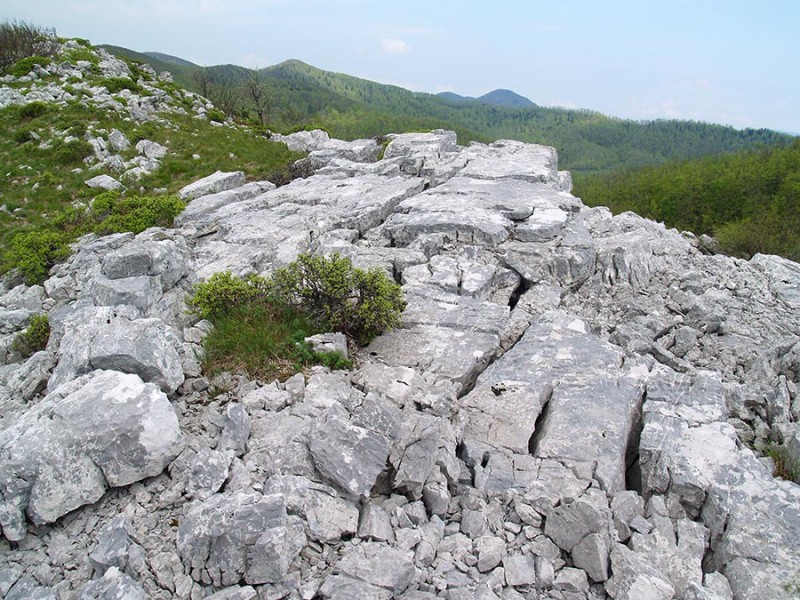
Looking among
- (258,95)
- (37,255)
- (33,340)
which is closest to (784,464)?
(33,340)

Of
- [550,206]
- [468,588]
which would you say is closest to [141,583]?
[468,588]

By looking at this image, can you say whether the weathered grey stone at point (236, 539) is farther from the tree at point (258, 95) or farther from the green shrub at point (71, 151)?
the tree at point (258, 95)

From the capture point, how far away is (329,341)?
7953mm

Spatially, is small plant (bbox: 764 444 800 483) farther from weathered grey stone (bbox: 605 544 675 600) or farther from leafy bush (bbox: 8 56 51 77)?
leafy bush (bbox: 8 56 51 77)

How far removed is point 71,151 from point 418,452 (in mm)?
24881

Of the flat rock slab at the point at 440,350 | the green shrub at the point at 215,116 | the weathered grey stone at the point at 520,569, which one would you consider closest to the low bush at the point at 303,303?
the flat rock slab at the point at 440,350

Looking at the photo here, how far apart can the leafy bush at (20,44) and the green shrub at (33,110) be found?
11.4 metres

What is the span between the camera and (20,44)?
37969 mm

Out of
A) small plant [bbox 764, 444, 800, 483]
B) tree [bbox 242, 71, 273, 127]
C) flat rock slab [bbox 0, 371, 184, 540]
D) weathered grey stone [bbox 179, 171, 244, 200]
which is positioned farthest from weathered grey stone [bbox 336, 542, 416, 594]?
tree [bbox 242, 71, 273, 127]

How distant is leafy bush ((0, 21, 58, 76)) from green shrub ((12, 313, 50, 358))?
1467 inches

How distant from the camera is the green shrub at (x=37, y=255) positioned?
40.8 feet

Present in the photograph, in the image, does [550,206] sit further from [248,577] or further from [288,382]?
[248,577]

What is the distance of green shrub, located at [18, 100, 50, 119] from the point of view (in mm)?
27344

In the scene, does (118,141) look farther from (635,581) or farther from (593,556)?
(635,581)
